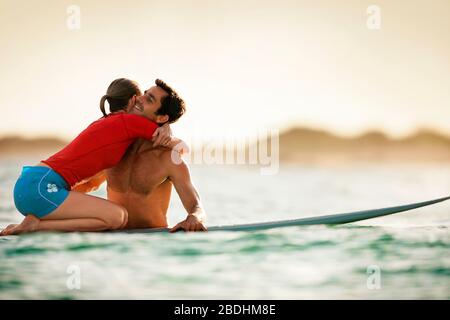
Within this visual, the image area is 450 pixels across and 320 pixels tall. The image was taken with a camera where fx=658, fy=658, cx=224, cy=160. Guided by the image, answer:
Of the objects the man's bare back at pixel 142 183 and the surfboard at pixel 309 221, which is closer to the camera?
the man's bare back at pixel 142 183

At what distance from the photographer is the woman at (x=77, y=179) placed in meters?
3.55

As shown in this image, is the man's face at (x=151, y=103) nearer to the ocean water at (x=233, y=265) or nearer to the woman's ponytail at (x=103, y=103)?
the woman's ponytail at (x=103, y=103)

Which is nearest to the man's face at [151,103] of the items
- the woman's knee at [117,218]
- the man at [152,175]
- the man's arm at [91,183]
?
the man at [152,175]

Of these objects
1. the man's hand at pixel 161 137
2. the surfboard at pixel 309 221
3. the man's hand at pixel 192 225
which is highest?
the man's hand at pixel 161 137

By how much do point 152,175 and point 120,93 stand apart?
1.70ft

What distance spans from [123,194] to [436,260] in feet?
6.09

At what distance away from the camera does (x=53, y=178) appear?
11.7 ft

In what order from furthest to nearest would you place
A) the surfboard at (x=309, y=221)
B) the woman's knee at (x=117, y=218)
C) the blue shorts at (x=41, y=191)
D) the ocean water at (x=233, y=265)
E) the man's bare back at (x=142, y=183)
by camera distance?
1. the surfboard at (x=309, y=221)
2. the man's bare back at (x=142, y=183)
3. the woman's knee at (x=117, y=218)
4. the blue shorts at (x=41, y=191)
5. the ocean water at (x=233, y=265)

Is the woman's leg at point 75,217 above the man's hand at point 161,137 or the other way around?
the other way around

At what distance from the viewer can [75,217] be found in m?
3.59

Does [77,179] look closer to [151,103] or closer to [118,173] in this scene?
[118,173]

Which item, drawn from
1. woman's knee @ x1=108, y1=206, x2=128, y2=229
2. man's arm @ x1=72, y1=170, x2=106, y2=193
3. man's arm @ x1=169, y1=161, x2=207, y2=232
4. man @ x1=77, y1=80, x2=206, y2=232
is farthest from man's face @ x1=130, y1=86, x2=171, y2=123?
woman's knee @ x1=108, y1=206, x2=128, y2=229

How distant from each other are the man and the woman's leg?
221 millimetres
